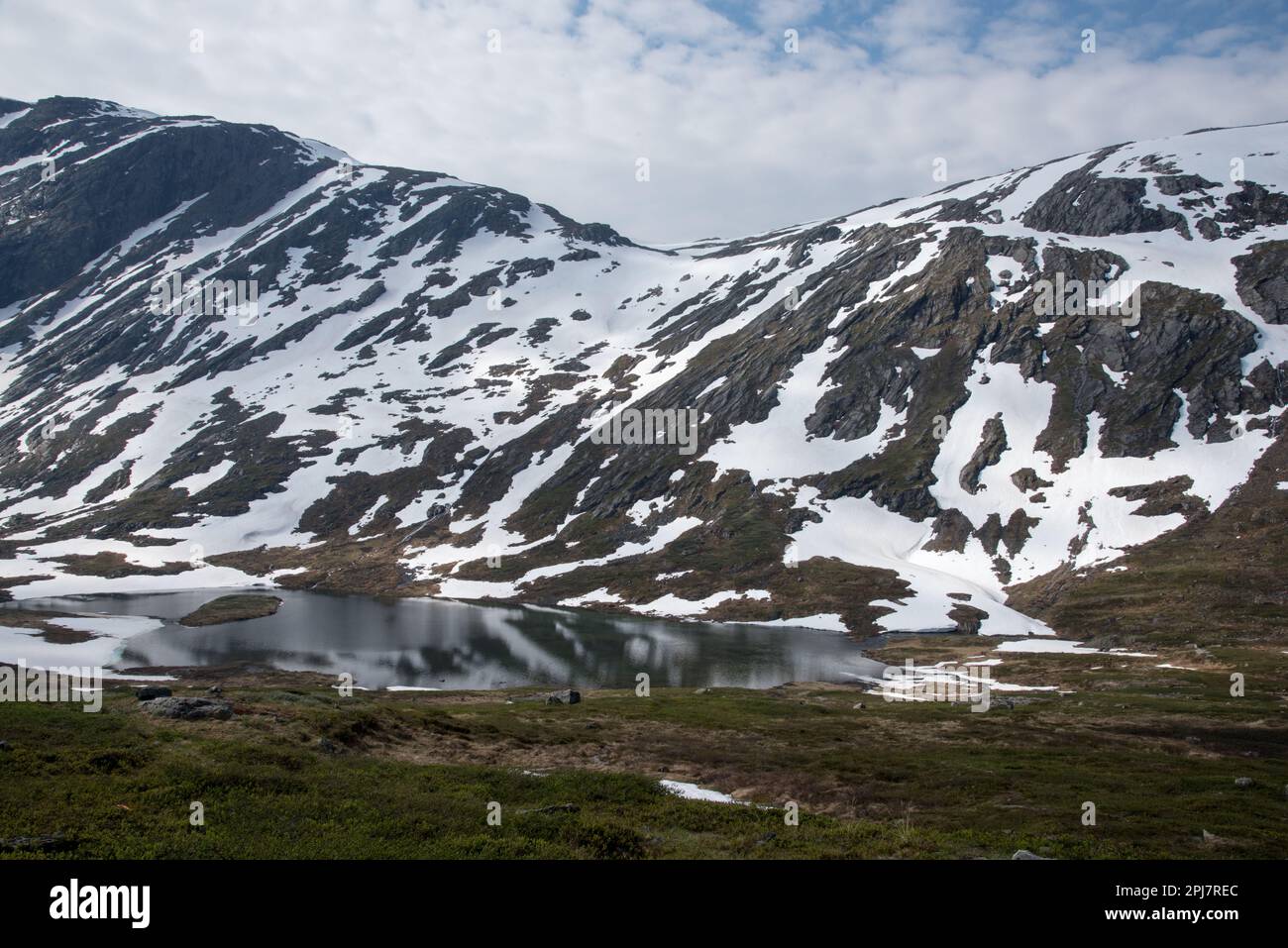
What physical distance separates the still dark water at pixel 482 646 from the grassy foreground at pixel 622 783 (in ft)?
102

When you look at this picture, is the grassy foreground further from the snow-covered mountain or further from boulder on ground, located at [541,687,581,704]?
the snow-covered mountain

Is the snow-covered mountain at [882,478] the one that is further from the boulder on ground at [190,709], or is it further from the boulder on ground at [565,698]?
the boulder on ground at [190,709]

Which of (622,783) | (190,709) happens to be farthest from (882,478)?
(190,709)

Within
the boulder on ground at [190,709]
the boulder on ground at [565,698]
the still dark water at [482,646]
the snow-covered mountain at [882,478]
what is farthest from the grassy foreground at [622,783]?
the snow-covered mountain at [882,478]

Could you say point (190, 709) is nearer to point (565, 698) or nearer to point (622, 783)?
point (622, 783)

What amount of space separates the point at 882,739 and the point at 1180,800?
60.4ft

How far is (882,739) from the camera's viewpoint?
44.7 m

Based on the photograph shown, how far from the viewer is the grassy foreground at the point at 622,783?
61.3 ft

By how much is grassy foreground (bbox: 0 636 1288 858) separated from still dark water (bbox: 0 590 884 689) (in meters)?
31.1

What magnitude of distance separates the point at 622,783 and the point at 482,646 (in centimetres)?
7289

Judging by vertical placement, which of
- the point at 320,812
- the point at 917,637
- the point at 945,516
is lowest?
the point at 917,637

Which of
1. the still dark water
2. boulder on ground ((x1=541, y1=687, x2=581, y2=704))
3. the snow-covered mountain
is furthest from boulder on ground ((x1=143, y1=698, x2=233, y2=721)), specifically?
the snow-covered mountain
